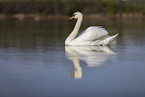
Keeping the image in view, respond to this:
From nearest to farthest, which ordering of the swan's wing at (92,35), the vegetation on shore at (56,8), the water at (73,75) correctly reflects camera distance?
the water at (73,75), the swan's wing at (92,35), the vegetation on shore at (56,8)

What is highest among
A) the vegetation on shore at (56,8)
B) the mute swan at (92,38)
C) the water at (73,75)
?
the vegetation on shore at (56,8)

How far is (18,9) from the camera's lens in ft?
268

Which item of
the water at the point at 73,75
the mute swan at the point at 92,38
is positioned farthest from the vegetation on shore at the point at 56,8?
the water at the point at 73,75

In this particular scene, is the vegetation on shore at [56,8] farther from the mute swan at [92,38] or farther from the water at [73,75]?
the water at [73,75]

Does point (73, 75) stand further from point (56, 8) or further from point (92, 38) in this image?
point (56, 8)

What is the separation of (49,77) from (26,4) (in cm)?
8130

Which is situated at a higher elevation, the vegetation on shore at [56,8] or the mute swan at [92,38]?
the vegetation on shore at [56,8]

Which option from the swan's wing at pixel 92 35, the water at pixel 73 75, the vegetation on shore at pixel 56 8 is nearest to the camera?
the water at pixel 73 75

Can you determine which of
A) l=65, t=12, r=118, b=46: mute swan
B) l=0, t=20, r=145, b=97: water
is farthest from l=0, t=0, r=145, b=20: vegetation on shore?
l=0, t=20, r=145, b=97: water

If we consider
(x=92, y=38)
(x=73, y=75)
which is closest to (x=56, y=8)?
(x=92, y=38)

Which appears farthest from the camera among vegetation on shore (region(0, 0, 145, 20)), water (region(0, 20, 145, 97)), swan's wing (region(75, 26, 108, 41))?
vegetation on shore (region(0, 0, 145, 20))

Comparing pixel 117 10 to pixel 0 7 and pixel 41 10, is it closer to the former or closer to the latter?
pixel 41 10

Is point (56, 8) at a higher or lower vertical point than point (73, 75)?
higher

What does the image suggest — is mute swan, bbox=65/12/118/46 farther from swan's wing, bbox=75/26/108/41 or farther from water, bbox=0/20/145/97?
water, bbox=0/20/145/97
